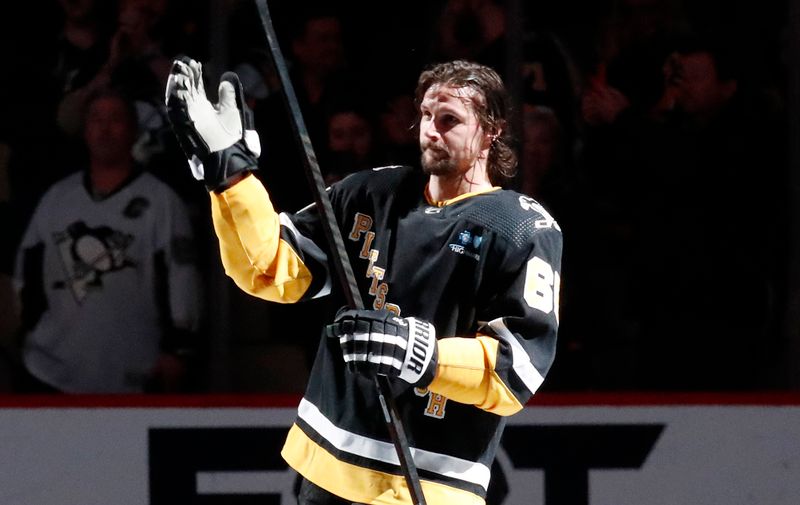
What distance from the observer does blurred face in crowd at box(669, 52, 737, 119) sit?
167 inches

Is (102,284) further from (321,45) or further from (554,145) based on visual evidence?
(554,145)

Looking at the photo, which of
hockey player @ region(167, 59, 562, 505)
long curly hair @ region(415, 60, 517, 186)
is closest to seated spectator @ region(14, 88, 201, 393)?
hockey player @ region(167, 59, 562, 505)

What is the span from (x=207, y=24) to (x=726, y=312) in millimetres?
1717

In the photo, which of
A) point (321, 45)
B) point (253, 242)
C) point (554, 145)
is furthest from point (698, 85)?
point (253, 242)

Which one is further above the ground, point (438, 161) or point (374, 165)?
point (438, 161)

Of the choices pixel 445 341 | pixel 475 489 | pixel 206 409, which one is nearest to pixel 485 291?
pixel 445 341

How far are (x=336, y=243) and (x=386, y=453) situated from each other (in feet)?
1.30

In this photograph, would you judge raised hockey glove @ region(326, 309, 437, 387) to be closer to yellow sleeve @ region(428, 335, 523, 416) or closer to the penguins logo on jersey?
yellow sleeve @ region(428, 335, 523, 416)

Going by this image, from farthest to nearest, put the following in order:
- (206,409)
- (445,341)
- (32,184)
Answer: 1. (32,184)
2. (206,409)
3. (445,341)

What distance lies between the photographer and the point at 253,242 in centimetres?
261

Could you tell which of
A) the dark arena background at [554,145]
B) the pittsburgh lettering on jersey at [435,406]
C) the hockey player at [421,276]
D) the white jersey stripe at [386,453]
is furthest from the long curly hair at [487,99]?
the dark arena background at [554,145]

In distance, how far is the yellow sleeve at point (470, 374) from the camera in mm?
2531

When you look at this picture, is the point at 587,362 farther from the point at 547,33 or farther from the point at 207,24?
the point at 207,24

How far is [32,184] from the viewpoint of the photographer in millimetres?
4234
